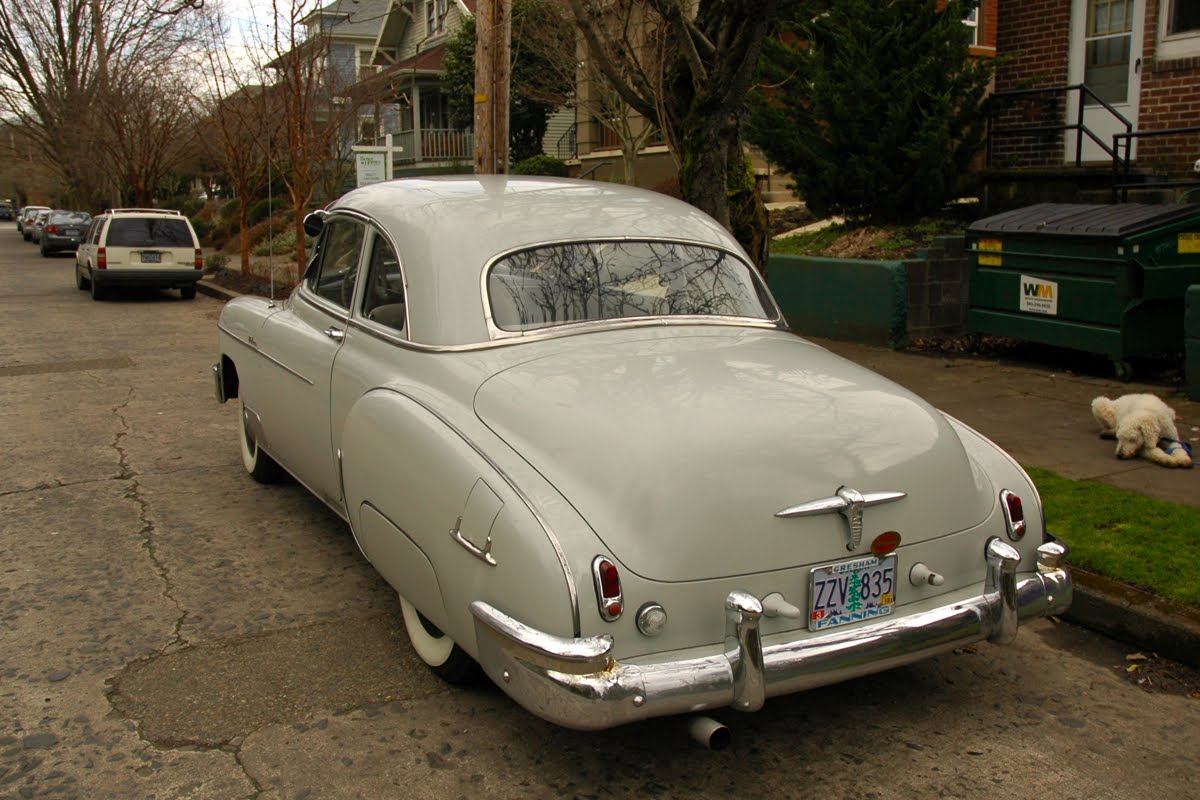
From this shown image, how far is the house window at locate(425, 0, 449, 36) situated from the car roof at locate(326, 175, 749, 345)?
3651cm

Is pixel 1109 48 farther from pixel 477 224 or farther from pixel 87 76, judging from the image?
pixel 87 76

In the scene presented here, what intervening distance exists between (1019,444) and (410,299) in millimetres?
4501

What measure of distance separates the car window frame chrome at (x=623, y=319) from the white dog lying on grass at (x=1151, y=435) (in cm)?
307

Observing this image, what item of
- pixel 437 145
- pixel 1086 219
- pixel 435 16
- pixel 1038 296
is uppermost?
pixel 435 16

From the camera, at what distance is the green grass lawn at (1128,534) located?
4793mm

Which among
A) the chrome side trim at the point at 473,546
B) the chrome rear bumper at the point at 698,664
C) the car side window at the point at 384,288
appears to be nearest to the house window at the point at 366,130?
the car side window at the point at 384,288

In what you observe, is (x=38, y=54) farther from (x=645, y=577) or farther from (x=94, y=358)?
(x=645, y=577)

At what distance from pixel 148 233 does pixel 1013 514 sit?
18.8 m

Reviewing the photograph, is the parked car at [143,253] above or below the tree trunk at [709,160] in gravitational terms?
below

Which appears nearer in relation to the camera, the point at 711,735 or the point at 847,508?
the point at 711,735

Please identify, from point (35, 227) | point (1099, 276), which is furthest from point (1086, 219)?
point (35, 227)

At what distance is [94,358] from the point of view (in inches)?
493

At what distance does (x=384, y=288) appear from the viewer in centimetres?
489

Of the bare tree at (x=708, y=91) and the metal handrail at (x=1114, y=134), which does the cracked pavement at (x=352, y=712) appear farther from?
the metal handrail at (x=1114, y=134)
